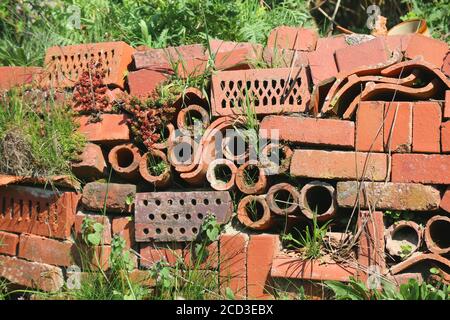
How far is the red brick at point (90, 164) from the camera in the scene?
4.10 meters

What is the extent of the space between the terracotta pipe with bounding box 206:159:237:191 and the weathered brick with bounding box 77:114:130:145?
0.55 metres

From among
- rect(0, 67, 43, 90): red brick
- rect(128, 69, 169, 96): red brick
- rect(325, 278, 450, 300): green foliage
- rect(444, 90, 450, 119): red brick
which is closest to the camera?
rect(325, 278, 450, 300): green foliage

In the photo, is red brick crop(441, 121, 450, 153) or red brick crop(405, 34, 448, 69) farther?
red brick crop(405, 34, 448, 69)

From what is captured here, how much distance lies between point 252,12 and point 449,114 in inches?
72.1

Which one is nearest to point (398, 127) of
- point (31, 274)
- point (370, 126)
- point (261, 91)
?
point (370, 126)

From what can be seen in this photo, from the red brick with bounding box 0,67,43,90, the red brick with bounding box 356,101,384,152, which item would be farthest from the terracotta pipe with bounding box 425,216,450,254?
the red brick with bounding box 0,67,43,90

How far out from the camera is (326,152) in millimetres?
3760

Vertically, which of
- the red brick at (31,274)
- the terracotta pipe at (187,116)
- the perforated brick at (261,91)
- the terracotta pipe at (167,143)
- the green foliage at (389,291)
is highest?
the perforated brick at (261,91)

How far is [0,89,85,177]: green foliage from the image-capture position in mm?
4133

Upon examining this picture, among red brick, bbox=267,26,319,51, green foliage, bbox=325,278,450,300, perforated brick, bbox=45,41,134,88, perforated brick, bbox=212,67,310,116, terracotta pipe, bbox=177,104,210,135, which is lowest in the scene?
green foliage, bbox=325,278,450,300

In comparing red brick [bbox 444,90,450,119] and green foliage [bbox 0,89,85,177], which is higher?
red brick [bbox 444,90,450,119]

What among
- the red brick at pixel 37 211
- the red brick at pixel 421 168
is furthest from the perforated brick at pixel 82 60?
the red brick at pixel 421 168

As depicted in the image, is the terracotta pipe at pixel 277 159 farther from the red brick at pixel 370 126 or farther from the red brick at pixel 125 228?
the red brick at pixel 125 228

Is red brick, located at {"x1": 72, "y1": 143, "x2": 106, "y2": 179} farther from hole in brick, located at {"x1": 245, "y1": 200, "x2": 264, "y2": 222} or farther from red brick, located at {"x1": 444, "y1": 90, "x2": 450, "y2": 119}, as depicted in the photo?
red brick, located at {"x1": 444, "y1": 90, "x2": 450, "y2": 119}
